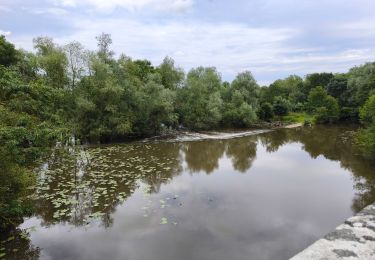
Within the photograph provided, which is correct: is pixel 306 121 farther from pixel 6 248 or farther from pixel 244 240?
pixel 6 248

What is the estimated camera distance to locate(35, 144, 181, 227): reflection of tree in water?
10.4m

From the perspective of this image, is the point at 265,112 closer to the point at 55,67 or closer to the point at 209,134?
the point at 209,134

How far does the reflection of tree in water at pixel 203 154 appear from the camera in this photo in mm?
16847

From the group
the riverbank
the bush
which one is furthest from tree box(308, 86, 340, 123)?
the riverbank

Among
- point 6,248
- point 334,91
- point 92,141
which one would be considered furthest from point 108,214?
point 334,91

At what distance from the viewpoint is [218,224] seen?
946 centimetres

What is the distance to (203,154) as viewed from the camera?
20.2 m

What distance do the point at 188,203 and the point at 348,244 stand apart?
18.4 ft

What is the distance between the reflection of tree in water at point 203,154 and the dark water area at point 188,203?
0.10 metres

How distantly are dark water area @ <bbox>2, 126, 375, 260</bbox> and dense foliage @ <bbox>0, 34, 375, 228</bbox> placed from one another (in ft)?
4.83

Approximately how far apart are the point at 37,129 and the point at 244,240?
22.2 ft

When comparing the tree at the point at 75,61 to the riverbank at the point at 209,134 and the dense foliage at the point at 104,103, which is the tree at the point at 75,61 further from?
the riverbank at the point at 209,134

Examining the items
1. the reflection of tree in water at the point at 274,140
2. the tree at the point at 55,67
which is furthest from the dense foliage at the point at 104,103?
the reflection of tree in water at the point at 274,140

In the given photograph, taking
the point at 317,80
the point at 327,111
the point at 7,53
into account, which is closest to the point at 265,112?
the point at 327,111
